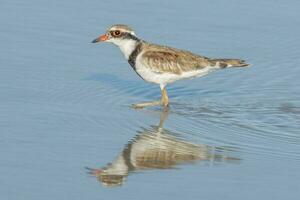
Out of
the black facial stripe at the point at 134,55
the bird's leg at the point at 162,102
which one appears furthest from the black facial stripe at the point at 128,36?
the bird's leg at the point at 162,102

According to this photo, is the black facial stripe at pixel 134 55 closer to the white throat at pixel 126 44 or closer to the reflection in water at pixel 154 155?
the white throat at pixel 126 44

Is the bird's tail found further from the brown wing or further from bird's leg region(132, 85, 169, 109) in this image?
bird's leg region(132, 85, 169, 109)

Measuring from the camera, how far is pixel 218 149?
37.9ft

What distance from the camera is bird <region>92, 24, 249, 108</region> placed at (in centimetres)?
1409

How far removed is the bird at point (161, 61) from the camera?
46.2ft

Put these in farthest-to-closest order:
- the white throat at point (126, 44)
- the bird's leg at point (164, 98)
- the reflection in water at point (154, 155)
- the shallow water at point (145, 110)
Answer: the white throat at point (126, 44)
the bird's leg at point (164, 98)
the reflection in water at point (154, 155)
the shallow water at point (145, 110)

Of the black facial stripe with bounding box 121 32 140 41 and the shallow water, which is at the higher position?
the black facial stripe with bounding box 121 32 140 41

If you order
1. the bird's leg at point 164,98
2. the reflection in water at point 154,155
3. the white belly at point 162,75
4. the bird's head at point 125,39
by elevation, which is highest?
the bird's head at point 125,39

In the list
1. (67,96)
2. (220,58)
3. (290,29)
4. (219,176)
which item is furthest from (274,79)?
(219,176)

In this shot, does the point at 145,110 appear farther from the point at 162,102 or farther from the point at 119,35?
the point at 119,35

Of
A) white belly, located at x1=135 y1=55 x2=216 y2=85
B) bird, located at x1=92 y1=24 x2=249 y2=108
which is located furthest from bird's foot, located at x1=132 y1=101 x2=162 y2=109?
white belly, located at x1=135 y1=55 x2=216 y2=85

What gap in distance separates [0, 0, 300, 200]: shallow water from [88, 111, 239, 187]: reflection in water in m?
0.01

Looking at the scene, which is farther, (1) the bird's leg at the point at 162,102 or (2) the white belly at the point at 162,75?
(2) the white belly at the point at 162,75

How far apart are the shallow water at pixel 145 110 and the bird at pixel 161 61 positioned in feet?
1.14
